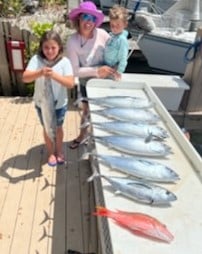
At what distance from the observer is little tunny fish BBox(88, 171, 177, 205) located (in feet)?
6.03

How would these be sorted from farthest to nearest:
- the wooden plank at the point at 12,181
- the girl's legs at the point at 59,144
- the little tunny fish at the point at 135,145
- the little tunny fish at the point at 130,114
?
the girl's legs at the point at 59,144, the wooden plank at the point at 12,181, the little tunny fish at the point at 130,114, the little tunny fish at the point at 135,145

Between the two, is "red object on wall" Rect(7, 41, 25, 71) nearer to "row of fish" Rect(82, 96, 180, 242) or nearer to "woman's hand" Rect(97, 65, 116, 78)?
"woman's hand" Rect(97, 65, 116, 78)

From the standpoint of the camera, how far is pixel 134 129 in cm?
250

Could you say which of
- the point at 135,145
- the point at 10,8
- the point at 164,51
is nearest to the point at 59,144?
the point at 135,145

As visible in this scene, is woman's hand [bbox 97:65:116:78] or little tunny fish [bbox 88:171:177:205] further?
woman's hand [bbox 97:65:116:78]

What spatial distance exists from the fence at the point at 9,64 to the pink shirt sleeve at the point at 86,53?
2.29 metres

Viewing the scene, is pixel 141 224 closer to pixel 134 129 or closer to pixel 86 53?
pixel 134 129

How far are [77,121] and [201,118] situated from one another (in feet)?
5.40

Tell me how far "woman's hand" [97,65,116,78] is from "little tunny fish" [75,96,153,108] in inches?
17.8

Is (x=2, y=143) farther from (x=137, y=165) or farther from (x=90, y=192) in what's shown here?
(x=137, y=165)

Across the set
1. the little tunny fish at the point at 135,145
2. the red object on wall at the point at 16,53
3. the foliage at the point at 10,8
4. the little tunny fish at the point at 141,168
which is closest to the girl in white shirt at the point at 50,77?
the little tunny fish at the point at 135,145

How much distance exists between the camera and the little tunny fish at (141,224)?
1616mm

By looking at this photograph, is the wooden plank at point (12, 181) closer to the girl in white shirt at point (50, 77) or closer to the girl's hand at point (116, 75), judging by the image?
the girl in white shirt at point (50, 77)

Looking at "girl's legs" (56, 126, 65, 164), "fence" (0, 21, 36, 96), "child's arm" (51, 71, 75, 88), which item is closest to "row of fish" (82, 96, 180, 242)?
"child's arm" (51, 71, 75, 88)
